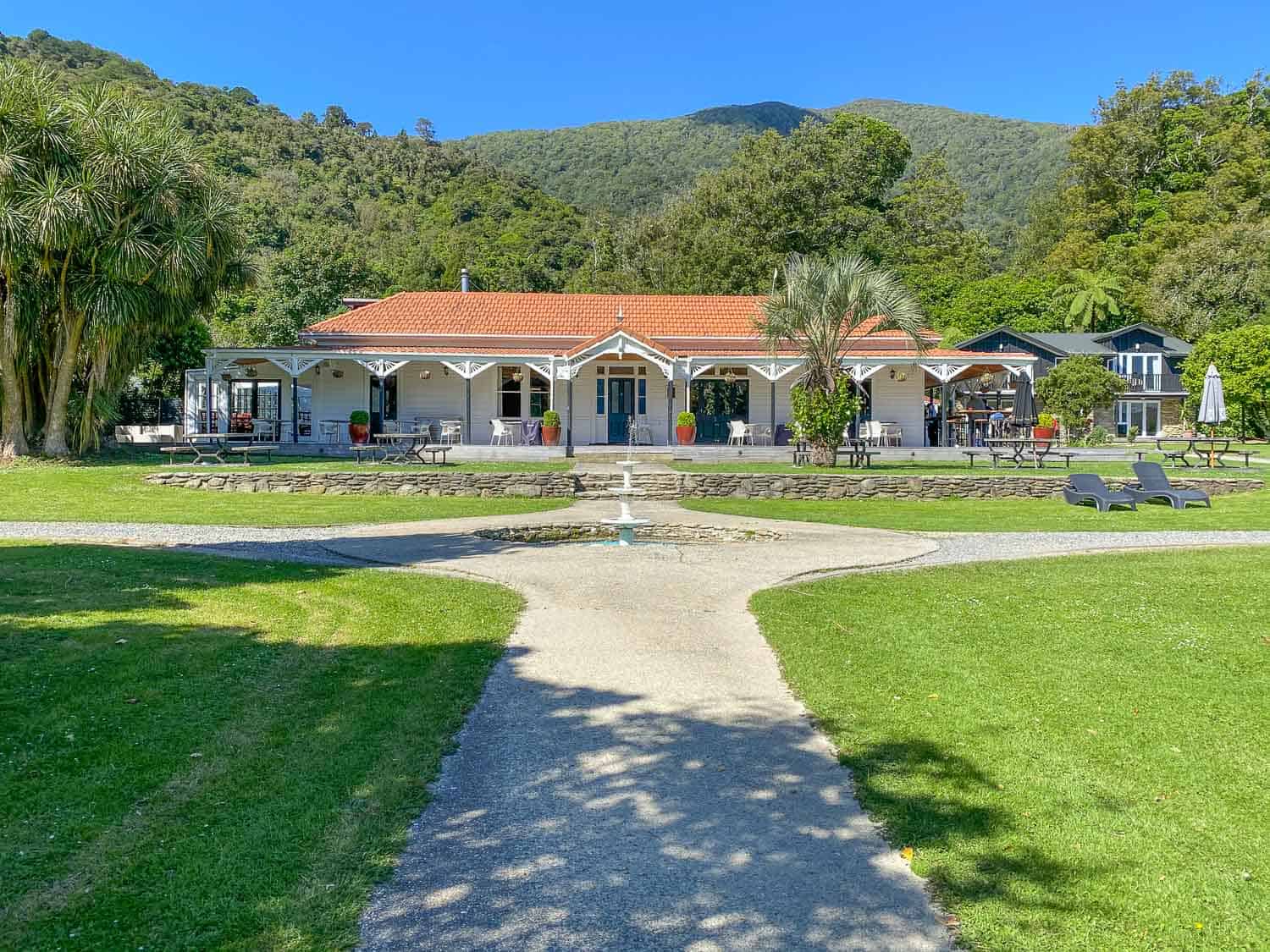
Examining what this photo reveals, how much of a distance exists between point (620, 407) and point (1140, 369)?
32.2 m

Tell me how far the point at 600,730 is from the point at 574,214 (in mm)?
65672

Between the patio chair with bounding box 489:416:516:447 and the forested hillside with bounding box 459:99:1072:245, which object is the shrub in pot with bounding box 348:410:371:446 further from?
the forested hillside with bounding box 459:99:1072:245

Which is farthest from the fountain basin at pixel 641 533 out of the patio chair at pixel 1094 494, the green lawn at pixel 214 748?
the patio chair at pixel 1094 494

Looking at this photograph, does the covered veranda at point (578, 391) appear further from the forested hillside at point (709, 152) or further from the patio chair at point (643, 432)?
the forested hillside at point (709, 152)

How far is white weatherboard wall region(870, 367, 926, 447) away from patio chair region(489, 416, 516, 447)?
1145 cm

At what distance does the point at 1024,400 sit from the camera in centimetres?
4359

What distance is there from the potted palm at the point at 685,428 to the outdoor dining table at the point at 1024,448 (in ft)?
27.3

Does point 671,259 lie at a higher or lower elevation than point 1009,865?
higher

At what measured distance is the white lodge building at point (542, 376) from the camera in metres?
27.2

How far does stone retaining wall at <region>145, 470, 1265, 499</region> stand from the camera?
1823 cm

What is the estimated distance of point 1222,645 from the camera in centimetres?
645

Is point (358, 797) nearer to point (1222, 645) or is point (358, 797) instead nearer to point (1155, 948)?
point (1155, 948)

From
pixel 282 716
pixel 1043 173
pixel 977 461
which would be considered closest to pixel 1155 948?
pixel 282 716

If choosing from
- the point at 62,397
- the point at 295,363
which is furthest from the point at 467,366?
the point at 62,397
